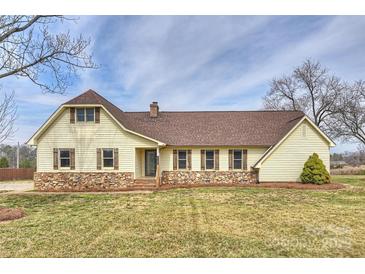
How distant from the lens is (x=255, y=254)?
17.7 feet

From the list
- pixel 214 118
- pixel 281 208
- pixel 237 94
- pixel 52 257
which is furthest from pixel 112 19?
pixel 237 94

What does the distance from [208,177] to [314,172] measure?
6386 millimetres

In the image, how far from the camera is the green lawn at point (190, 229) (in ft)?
18.6

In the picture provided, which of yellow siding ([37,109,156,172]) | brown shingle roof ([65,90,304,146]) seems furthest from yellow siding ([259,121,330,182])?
yellow siding ([37,109,156,172])

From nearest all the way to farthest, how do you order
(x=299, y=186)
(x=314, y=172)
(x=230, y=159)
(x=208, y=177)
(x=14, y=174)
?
(x=299, y=186)
(x=314, y=172)
(x=208, y=177)
(x=230, y=159)
(x=14, y=174)

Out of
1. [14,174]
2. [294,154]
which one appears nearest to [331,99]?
[294,154]

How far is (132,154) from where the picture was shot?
17000mm

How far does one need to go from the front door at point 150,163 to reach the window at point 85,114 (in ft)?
14.5

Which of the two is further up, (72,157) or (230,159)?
(72,157)

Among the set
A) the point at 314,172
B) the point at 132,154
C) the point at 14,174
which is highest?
the point at 132,154

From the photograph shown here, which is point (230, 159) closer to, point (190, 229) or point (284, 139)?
point (284, 139)

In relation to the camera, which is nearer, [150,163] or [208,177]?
[208,177]

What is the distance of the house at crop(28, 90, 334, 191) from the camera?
55.7 feet
